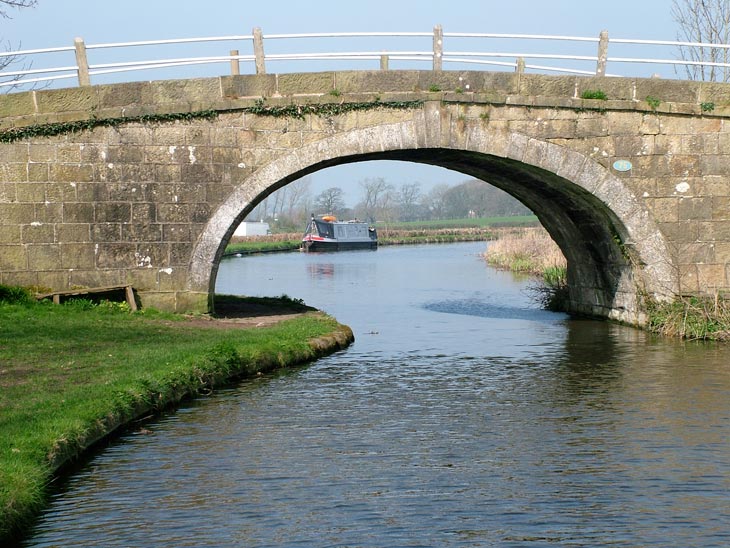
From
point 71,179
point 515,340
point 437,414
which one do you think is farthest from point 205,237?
point 437,414

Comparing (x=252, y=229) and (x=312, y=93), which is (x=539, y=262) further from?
(x=252, y=229)

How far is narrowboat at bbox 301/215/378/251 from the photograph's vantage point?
2042 inches

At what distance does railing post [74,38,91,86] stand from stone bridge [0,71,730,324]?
0.95 ft

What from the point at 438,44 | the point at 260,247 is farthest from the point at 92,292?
the point at 260,247

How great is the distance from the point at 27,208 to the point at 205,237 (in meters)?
2.53

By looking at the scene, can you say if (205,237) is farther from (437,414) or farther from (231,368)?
(437,414)

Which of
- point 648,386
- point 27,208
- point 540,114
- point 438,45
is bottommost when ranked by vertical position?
point 648,386

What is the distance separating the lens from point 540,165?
1501cm

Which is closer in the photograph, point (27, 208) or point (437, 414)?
point (437, 414)

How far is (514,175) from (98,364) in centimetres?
849

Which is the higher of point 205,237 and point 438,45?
point 438,45

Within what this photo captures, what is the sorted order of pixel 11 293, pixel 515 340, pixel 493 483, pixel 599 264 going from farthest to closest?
pixel 599 264
pixel 515 340
pixel 11 293
pixel 493 483

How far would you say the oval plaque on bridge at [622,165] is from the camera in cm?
1517

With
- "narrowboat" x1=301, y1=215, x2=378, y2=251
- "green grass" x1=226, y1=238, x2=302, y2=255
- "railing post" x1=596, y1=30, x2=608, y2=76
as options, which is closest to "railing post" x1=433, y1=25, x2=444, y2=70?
"railing post" x1=596, y1=30, x2=608, y2=76
